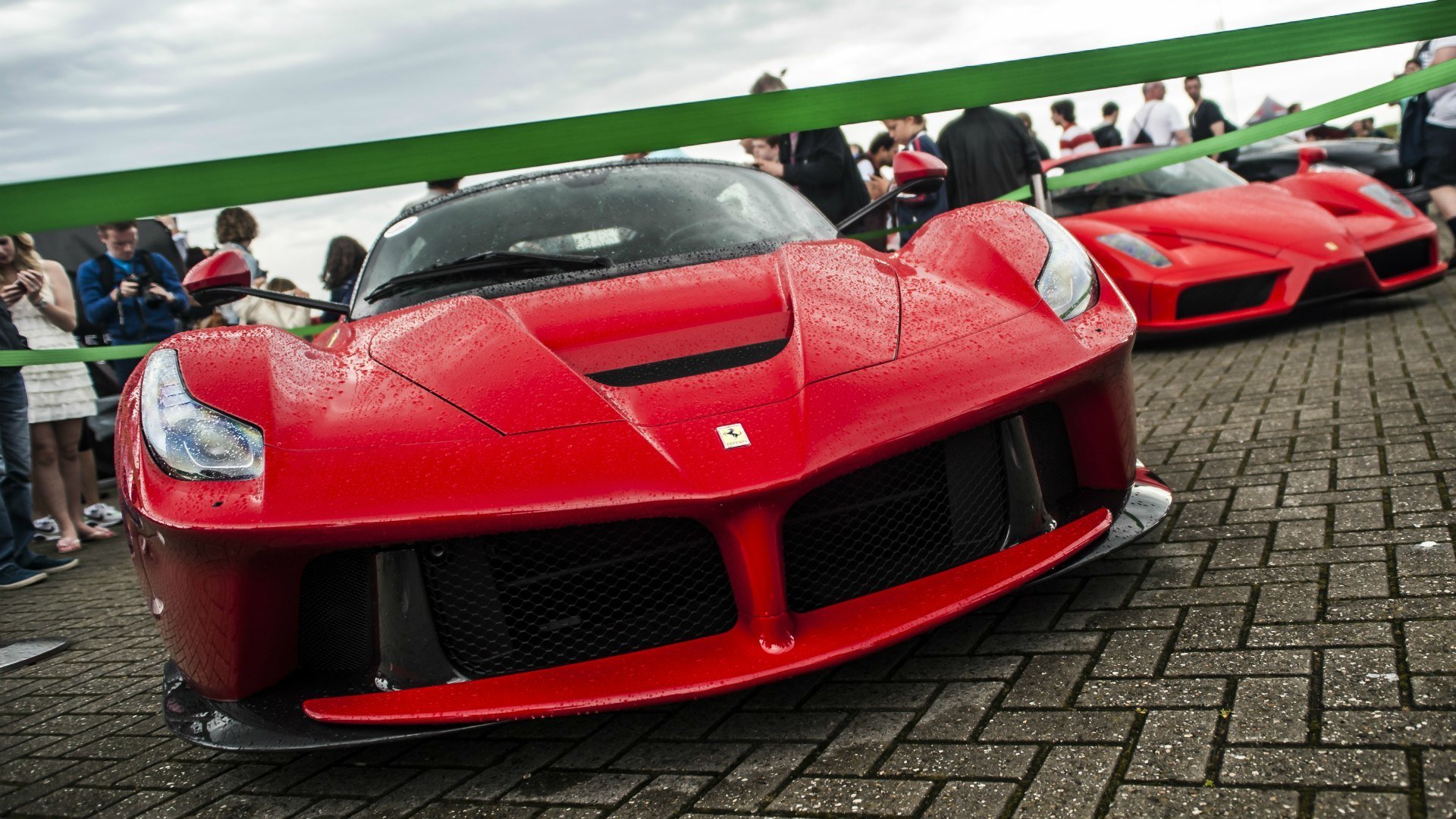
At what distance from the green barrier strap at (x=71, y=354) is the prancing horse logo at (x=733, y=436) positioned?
2944mm

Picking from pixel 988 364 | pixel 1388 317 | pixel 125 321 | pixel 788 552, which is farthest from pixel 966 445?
pixel 125 321

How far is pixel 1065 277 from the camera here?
8.89ft

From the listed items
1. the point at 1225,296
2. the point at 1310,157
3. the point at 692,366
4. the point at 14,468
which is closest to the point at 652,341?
the point at 692,366

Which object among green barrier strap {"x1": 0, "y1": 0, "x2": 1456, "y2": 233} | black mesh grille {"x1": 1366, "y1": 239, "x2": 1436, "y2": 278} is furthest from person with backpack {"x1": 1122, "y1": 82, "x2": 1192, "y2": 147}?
green barrier strap {"x1": 0, "y1": 0, "x2": 1456, "y2": 233}

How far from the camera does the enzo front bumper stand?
6.61 feet

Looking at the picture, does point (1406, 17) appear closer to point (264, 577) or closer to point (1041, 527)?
point (1041, 527)

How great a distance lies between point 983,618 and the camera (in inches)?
99.3

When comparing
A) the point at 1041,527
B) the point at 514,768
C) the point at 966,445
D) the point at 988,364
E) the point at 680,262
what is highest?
the point at 680,262

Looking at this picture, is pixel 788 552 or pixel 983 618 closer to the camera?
pixel 788 552

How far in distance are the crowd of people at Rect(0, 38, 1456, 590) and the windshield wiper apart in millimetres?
2046

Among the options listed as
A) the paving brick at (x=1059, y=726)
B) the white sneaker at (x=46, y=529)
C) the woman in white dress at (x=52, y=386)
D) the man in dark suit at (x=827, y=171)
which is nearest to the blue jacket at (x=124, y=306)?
the woman in white dress at (x=52, y=386)

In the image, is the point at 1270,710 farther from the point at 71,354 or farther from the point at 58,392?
the point at 58,392

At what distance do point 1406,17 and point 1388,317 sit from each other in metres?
2.49

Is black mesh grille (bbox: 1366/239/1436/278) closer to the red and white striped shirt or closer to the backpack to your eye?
the backpack
